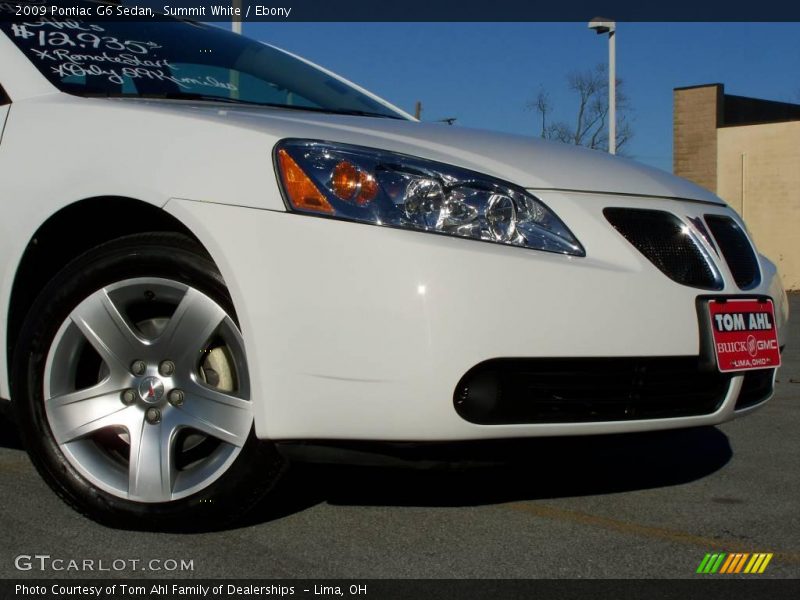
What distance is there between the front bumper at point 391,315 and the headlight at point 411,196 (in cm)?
6

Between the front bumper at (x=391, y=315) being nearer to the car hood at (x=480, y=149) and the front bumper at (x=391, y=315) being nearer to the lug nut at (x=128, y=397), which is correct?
the car hood at (x=480, y=149)

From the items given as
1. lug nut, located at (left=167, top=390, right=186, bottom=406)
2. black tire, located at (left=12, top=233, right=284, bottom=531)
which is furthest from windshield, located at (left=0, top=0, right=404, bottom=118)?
lug nut, located at (left=167, top=390, right=186, bottom=406)

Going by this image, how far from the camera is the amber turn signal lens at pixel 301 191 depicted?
9.58ft

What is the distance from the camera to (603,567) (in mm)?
2850

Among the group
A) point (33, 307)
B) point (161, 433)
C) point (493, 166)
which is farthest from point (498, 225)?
point (33, 307)

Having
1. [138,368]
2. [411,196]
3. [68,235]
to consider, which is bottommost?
[138,368]

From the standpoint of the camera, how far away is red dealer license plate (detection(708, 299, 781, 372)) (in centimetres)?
321

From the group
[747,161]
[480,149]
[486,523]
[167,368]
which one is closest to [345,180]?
[480,149]

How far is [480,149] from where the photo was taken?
129 inches

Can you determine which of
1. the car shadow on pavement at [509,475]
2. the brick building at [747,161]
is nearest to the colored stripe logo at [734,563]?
the car shadow on pavement at [509,475]

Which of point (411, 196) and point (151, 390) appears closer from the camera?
point (411, 196)

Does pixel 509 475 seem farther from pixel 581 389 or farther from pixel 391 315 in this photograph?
pixel 391 315

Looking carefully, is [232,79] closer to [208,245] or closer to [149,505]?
[208,245]

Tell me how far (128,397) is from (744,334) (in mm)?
1818
